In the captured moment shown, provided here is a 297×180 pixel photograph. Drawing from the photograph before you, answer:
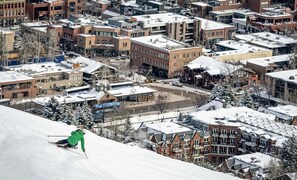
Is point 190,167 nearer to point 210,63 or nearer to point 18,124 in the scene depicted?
point 18,124

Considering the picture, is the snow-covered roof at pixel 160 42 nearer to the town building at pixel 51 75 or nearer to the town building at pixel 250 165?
the town building at pixel 51 75

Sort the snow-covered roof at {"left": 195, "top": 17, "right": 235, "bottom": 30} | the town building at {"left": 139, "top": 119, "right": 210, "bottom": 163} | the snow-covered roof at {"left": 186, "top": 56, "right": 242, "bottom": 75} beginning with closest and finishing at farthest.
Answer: the town building at {"left": 139, "top": 119, "right": 210, "bottom": 163} → the snow-covered roof at {"left": 186, "top": 56, "right": 242, "bottom": 75} → the snow-covered roof at {"left": 195, "top": 17, "right": 235, "bottom": 30}

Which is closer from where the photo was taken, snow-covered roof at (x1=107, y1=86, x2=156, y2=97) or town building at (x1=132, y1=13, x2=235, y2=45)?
snow-covered roof at (x1=107, y1=86, x2=156, y2=97)

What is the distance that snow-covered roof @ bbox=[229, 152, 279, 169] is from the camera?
558 inches

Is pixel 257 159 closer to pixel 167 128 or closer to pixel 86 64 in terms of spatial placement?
pixel 167 128

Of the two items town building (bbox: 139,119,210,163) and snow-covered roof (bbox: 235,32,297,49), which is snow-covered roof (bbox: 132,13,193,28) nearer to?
snow-covered roof (bbox: 235,32,297,49)

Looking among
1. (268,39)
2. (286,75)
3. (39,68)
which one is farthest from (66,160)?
(268,39)

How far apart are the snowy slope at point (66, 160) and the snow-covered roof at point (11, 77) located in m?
13.8

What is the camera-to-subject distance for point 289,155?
45.3 ft

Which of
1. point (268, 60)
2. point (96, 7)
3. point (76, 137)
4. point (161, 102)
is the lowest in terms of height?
point (161, 102)

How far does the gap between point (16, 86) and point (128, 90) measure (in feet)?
7.85

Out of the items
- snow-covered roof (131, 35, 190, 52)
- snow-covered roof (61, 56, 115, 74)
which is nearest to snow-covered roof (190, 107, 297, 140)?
snow-covered roof (61, 56, 115, 74)

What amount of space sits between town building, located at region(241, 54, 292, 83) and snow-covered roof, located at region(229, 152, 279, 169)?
7183 mm

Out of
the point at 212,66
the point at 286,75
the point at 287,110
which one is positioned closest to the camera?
the point at 287,110
